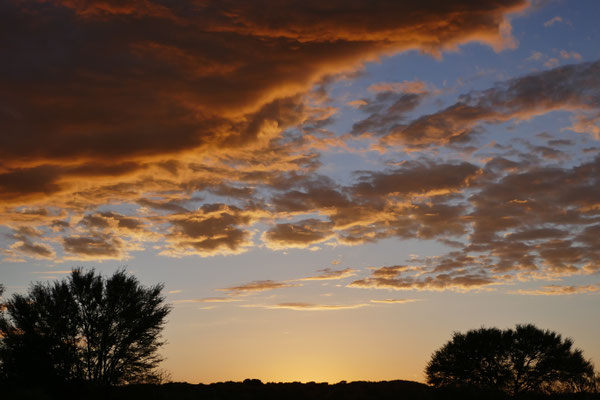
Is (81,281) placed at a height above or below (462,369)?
above

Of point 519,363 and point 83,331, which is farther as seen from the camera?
point 519,363

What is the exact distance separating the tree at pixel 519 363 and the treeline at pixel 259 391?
13.8 meters

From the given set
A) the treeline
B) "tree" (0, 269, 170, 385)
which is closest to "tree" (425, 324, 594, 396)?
the treeline

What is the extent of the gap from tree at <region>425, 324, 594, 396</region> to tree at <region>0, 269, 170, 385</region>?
96.3ft

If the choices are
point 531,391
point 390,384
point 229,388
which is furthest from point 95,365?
point 531,391

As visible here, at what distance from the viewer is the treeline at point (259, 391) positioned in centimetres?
3170

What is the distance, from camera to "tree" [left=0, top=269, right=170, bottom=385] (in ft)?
120

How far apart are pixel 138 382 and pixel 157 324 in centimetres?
409

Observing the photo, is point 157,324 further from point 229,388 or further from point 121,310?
point 229,388

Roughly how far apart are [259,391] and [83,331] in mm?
12831

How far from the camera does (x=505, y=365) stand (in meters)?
54.2

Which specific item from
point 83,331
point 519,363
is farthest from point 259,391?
point 519,363

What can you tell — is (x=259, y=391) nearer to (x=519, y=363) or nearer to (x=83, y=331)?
(x=83, y=331)

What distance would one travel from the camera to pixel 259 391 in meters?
36.0
